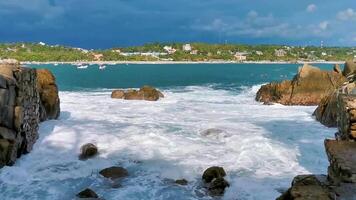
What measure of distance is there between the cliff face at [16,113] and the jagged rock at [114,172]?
347 centimetres

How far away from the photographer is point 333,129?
81.8ft

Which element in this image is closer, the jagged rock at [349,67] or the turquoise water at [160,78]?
the jagged rock at [349,67]

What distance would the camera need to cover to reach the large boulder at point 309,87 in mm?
39344

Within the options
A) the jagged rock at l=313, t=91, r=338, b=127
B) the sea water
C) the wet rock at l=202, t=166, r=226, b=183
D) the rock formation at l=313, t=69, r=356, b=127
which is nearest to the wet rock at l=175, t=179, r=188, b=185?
the sea water

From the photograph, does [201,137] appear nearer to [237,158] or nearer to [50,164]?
[237,158]

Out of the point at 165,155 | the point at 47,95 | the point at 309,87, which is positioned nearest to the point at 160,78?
the point at 309,87

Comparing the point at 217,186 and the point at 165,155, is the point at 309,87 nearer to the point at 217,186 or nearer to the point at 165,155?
the point at 165,155

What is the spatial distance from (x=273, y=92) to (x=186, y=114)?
550 inches

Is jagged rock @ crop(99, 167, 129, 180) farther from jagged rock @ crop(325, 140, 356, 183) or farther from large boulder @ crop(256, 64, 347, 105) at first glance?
large boulder @ crop(256, 64, 347, 105)

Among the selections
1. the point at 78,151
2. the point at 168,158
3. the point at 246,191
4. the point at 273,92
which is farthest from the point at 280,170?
the point at 273,92

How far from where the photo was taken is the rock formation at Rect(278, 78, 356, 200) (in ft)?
30.8

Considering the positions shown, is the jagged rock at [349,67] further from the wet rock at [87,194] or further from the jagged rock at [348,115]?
the wet rock at [87,194]

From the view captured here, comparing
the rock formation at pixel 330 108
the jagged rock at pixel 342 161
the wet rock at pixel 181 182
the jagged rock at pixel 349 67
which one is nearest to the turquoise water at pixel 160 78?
the jagged rock at pixel 349 67

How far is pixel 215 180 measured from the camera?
1493 cm
